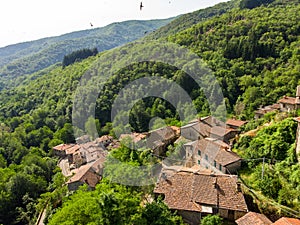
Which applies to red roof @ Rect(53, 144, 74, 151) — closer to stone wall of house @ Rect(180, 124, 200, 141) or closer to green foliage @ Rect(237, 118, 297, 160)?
stone wall of house @ Rect(180, 124, 200, 141)

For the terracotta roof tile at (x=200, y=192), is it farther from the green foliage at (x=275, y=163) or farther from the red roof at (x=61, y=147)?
the red roof at (x=61, y=147)

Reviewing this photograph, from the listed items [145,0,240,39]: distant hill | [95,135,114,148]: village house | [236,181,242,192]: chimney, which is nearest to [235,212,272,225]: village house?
[236,181,242,192]: chimney

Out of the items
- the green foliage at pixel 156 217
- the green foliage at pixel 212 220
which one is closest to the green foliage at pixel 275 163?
the green foliage at pixel 212 220

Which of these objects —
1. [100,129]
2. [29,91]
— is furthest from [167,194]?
[29,91]

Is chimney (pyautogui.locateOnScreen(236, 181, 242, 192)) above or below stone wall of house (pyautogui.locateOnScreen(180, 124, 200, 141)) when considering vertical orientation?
above

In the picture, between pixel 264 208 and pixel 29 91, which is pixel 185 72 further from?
pixel 29 91

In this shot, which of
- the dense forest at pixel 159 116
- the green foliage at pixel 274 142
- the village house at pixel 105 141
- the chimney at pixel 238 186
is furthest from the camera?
the village house at pixel 105 141
